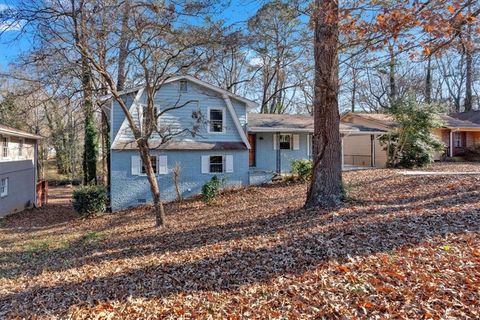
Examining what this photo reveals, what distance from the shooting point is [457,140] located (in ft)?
80.0

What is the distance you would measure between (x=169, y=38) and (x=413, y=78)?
2921cm

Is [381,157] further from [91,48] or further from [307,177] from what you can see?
[91,48]

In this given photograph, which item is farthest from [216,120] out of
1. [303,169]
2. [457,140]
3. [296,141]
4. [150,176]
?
[457,140]

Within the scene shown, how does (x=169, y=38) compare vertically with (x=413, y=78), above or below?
below

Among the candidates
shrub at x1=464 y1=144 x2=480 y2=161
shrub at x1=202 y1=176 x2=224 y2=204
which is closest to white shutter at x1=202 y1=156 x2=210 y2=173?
shrub at x1=202 y1=176 x2=224 y2=204

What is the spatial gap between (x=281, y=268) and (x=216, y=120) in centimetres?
1217

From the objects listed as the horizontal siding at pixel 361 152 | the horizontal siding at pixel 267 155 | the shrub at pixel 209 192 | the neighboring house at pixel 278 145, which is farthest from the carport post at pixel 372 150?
the shrub at pixel 209 192

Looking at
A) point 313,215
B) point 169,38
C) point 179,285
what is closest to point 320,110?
point 313,215

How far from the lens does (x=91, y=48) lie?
864 centimetres

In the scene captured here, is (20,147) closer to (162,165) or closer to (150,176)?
(162,165)

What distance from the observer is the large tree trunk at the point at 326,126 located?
7461 millimetres

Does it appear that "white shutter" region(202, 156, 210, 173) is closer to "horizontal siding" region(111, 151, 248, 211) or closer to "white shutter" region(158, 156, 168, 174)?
"horizontal siding" region(111, 151, 248, 211)

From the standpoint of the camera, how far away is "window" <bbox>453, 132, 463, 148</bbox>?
24267 millimetres

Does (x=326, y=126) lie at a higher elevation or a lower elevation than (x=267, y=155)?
higher
